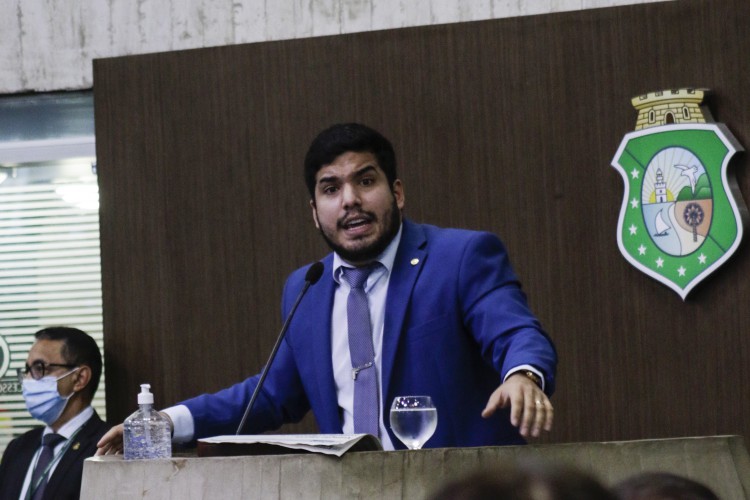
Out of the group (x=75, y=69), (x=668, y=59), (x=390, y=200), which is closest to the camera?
(x=390, y=200)

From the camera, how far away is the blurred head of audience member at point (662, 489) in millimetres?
771

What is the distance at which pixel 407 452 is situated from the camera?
158cm

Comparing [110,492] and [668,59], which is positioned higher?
[668,59]

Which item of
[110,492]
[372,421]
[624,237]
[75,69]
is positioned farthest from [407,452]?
[75,69]

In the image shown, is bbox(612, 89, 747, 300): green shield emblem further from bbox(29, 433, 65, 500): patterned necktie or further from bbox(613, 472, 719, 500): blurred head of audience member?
bbox(613, 472, 719, 500): blurred head of audience member

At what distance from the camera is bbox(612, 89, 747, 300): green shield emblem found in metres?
3.94

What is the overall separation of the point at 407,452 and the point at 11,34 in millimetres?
3840

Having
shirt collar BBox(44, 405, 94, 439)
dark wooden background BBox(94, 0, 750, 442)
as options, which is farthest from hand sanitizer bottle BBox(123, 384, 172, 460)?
shirt collar BBox(44, 405, 94, 439)

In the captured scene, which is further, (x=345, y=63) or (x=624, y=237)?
(x=345, y=63)

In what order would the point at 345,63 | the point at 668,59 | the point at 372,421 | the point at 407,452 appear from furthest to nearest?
the point at 345,63, the point at 668,59, the point at 372,421, the point at 407,452

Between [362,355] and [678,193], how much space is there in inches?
76.2

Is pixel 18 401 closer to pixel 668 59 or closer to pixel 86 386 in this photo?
pixel 86 386

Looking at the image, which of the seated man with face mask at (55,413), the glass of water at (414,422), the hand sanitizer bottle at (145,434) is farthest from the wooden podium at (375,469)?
the seated man with face mask at (55,413)

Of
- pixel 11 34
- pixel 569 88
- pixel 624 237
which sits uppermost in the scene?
pixel 11 34
